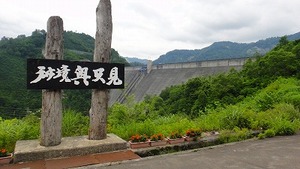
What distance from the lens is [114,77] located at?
416 cm

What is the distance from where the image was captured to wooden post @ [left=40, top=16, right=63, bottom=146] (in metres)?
3.68

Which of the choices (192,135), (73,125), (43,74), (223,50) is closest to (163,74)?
(73,125)

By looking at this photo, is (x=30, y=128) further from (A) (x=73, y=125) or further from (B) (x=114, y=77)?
(B) (x=114, y=77)

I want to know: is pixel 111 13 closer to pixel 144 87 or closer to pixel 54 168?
pixel 54 168

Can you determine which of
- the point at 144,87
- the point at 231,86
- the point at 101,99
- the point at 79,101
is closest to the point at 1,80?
the point at 79,101

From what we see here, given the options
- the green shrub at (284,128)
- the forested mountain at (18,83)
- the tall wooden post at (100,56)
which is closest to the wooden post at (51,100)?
the tall wooden post at (100,56)

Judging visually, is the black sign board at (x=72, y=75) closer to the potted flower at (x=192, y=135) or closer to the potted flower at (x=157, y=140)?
the potted flower at (x=157, y=140)

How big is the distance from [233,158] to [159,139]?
1132 mm

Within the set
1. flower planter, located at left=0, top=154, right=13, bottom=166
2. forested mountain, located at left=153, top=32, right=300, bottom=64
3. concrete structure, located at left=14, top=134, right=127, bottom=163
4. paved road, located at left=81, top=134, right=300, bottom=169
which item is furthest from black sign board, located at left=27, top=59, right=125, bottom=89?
forested mountain, located at left=153, top=32, right=300, bottom=64

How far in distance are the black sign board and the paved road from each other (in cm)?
125

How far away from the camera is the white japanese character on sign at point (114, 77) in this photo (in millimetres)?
4121

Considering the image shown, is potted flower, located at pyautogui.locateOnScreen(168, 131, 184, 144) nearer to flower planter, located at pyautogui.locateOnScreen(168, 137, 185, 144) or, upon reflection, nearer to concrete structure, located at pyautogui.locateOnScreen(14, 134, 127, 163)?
flower planter, located at pyautogui.locateOnScreen(168, 137, 185, 144)

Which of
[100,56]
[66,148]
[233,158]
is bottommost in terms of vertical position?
[233,158]

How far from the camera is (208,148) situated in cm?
406
